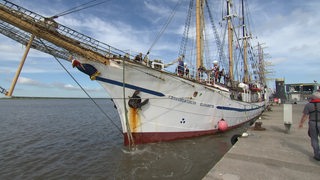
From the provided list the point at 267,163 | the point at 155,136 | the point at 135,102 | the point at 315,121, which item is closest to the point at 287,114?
the point at 315,121

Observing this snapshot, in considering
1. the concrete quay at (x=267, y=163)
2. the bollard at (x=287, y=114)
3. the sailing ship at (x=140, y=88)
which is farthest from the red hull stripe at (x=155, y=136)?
the bollard at (x=287, y=114)

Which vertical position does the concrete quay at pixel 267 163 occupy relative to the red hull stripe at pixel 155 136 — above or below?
above

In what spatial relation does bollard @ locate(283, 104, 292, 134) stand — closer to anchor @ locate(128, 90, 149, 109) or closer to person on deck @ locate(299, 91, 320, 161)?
person on deck @ locate(299, 91, 320, 161)

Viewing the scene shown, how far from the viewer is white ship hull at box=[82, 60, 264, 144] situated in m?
9.80

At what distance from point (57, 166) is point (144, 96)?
15.3ft

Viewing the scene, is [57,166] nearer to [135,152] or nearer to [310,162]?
[135,152]

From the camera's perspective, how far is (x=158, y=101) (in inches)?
412

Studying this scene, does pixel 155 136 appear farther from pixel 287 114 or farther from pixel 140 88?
pixel 287 114

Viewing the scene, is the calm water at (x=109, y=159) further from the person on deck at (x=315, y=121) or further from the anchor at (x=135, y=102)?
the person on deck at (x=315, y=121)

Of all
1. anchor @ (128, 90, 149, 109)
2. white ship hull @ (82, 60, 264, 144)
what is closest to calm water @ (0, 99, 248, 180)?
white ship hull @ (82, 60, 264, 144)

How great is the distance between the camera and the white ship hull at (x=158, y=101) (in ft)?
32.2

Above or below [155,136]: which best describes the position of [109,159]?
below

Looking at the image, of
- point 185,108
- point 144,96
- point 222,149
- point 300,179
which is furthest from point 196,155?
point 300,179

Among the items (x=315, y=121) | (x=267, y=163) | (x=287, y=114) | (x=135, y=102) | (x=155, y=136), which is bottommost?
(x=155, y=136)
